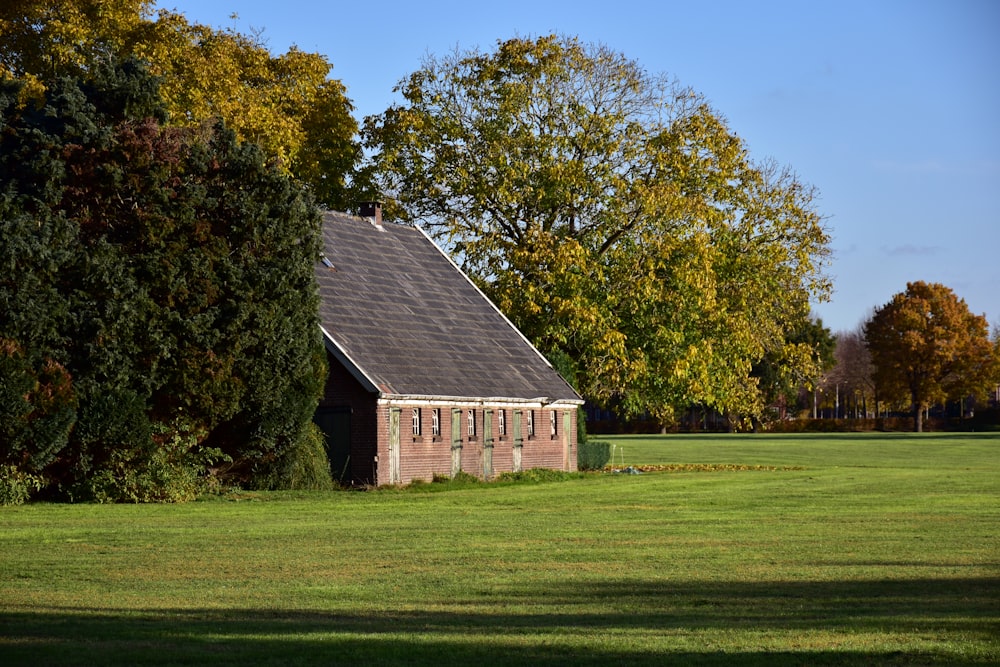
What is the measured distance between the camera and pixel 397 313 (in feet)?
140

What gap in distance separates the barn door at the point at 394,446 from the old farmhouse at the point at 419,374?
0.13 ft

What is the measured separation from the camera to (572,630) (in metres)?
12.9

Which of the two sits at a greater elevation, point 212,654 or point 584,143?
point 584,143

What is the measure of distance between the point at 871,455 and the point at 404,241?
29424 mm

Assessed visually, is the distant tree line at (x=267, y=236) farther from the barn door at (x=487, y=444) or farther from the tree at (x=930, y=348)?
the tree at (x=930, y=348)

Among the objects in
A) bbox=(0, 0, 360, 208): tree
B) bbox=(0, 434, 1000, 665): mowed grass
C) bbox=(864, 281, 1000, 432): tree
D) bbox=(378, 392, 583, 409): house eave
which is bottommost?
bbox=(0, 434, 1000, 665): mowed grass

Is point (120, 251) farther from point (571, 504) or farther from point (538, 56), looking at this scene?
point (538, 56)

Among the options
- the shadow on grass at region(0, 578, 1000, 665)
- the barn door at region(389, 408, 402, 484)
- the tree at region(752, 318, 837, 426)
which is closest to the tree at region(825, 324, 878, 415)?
the tree at region(752, 318, 837, 426)

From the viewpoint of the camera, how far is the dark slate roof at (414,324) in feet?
129

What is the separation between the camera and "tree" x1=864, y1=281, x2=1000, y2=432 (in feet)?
405

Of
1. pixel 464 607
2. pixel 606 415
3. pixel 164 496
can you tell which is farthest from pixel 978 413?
pixel 464 607

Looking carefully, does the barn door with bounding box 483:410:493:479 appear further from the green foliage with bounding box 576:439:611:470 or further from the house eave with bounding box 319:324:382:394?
the green foliage with bounding box 576:439:611:470

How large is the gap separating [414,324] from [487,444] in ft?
13.9

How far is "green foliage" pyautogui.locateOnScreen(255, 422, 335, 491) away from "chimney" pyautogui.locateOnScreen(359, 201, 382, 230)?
1248cm
